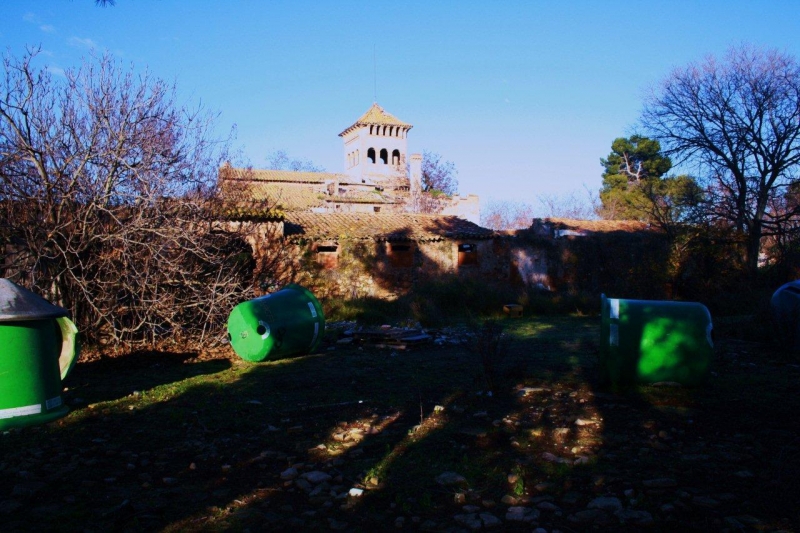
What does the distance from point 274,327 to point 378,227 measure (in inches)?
573

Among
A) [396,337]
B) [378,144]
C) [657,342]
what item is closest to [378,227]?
[396,337]

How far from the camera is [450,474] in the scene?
4.14 m

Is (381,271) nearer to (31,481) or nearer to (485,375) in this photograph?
(485,375)

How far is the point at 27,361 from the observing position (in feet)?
17.4

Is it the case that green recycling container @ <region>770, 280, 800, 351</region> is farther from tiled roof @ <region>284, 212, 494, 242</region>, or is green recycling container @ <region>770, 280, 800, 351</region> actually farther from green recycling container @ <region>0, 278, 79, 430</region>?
tiled roof @ <region>284, 212, 494, 242</region>

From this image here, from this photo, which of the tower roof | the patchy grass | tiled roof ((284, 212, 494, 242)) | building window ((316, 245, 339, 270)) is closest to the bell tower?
the tower roof

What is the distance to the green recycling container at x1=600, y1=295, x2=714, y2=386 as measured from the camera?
6.18 meters

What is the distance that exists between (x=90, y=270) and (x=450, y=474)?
6.94 m

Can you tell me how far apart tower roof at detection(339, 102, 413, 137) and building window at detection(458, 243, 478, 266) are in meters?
28.0

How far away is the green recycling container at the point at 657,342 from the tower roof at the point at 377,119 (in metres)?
45.2

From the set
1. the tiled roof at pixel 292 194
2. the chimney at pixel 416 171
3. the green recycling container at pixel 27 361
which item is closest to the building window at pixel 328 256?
the tiled roof at pixel 292 194

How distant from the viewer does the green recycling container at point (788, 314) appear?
881 centimetres

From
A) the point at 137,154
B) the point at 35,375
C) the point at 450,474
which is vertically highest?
the point at 137,154

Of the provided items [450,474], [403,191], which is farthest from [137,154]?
[403,191]
